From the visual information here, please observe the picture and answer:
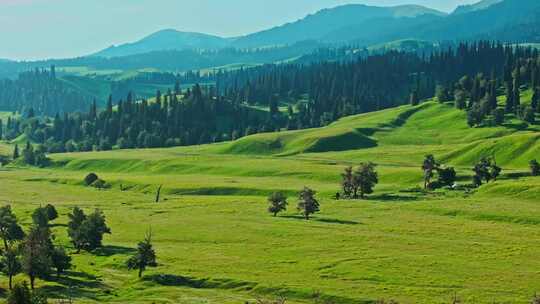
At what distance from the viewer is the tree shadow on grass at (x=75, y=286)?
79.8m

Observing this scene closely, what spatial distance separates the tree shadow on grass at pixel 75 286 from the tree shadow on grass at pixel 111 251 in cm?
1181

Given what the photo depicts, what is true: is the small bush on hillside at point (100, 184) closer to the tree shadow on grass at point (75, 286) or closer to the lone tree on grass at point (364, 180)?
the lone tree on grass at point (364, 180)

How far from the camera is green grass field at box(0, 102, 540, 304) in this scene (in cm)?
8100

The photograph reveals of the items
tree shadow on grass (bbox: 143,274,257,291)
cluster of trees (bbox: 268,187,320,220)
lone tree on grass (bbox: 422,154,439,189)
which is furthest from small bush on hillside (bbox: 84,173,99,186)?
tree shadow on grass (bbox: 143,274,257,291)

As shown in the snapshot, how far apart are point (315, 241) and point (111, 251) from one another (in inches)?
1194

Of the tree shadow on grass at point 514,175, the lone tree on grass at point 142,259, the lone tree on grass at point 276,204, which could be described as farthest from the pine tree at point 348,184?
the lone tree on grass at point 142,259

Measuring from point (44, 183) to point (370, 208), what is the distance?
335ft

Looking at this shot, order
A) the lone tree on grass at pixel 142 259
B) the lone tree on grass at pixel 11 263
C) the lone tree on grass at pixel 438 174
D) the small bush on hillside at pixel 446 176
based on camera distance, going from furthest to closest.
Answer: the small bush on hillside at pixel 446 176, the lone tree on grass at pixel 438 174, the lone tree on grass at pixel 142 259, the lone tree on grass at pixel 11 263

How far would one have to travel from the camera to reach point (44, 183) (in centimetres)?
19512

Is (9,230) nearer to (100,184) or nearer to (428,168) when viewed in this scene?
(100,184)

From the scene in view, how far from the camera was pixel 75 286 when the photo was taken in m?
83.8

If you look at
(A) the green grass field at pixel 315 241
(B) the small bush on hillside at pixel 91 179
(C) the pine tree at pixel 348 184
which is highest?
(C) the pine tree at pixel 348 184

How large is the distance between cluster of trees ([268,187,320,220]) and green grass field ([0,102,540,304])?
174 cm

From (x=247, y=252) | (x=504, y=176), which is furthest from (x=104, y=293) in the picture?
(x=504, y=176)
